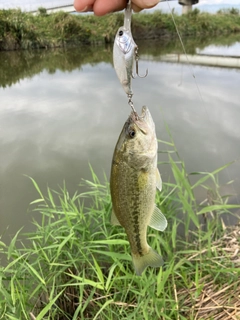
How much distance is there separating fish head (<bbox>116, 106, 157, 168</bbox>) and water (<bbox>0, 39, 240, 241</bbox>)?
1587 mm

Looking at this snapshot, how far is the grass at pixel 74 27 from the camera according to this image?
13.6m

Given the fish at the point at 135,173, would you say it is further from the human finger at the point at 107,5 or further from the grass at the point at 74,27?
the grass at the point at 74,27

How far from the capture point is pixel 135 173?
1190 millimetres

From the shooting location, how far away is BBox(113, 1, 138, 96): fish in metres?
1.05

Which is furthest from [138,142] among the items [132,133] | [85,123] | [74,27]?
[74,27]

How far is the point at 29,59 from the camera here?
12406 mm

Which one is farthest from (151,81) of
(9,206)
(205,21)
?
(205,21)

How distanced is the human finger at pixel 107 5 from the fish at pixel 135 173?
1.47ft

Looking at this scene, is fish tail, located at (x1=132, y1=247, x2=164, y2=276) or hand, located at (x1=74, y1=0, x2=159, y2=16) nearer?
hand, located at (x1=74, y1=0, x2=159, y2=16)

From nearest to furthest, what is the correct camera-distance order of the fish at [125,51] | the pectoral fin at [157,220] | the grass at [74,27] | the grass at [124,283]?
1. the fish at [125,51]
2. the pectoral fin at [157,220]
3. the grass at [124,283]
4. the grass at [74,27]

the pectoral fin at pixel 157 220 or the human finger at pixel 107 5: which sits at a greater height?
the human finger at pixel 107 5

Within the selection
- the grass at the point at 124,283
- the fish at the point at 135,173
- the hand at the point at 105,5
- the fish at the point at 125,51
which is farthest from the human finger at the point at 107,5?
the grass at the point at 124,283

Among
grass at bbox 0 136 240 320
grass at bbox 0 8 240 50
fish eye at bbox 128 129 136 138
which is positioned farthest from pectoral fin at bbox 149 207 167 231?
grass at bbox 0 8 240 50

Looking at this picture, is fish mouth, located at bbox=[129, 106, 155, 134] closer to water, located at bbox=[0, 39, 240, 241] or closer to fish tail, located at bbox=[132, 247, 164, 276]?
fish tail, located at bbox=[132, 247, 164, 276]
